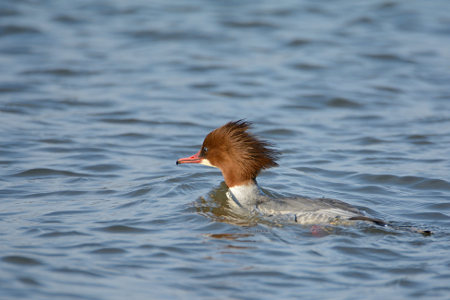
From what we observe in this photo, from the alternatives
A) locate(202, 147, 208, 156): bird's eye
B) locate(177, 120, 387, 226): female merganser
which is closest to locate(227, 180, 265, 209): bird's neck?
locate(177, 120, 387, 226): female merganser

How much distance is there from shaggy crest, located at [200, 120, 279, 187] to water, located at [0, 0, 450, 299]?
19.3 inches

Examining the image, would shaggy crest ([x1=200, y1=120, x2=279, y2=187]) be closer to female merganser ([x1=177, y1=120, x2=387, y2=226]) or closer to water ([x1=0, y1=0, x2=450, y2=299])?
female merganser ([x1=177, y1=120, x2=387, y2=226])

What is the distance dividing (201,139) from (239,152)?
299cm

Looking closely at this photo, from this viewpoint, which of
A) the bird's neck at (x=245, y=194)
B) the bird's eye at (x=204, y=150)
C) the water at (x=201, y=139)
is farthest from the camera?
the bird's eye at (x=204, y=150)

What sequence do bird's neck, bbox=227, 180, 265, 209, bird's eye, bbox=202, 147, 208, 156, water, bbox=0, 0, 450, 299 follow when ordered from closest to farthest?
1. water, bbox=0, 0, 450, 299
2. bird's neck, bbox=227, 180, 265, 209
3. bird's eye, bbox=202, 147, 208, 156

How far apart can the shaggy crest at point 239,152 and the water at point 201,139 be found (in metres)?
0.49

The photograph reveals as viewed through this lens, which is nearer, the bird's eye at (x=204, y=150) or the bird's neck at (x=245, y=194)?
the bird's neck at (x=245, y=194)

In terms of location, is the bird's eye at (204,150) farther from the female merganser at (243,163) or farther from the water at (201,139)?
the water at (201,139)

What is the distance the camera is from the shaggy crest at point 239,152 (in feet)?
25.4

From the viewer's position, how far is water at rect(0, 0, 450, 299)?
580 cm

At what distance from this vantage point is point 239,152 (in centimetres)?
775

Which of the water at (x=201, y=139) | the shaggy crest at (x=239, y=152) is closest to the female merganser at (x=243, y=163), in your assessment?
the shaggy crest at (x=239, y=152)

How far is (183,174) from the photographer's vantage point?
9086 millimetres

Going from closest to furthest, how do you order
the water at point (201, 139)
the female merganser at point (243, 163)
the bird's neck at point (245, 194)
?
the water at point (201, 139), the female merganser at point (243, 163), the bird's neck at point (245, 194)
